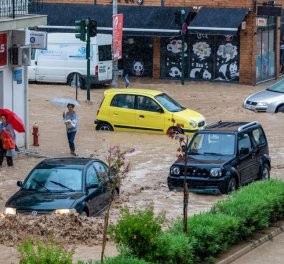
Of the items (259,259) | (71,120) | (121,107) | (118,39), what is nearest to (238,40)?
(118,39)

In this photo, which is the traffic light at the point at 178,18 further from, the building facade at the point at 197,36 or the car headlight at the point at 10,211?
the car headlight at the point at 10,211

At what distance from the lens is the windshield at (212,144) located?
23.2 metres

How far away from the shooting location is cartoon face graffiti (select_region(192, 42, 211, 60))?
46.2 meters

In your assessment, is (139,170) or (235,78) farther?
(235,78)

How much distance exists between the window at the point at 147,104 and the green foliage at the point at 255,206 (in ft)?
41.0

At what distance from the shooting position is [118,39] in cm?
3919

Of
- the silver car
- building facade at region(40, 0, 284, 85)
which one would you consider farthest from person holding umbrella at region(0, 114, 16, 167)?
building facade at region(40, 0, 284, 85)

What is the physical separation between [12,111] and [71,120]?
1.67 metres

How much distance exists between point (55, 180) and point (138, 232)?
6.32m

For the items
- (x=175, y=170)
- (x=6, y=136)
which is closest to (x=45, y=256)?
(x=175, y=170)

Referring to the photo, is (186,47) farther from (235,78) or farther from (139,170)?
(139,170)

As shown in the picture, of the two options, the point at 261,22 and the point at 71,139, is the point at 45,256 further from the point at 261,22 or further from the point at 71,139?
the point at 261,22

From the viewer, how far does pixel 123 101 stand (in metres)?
31.7

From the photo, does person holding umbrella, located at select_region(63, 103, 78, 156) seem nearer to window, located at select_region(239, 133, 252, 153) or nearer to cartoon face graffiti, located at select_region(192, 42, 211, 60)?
window, located at select_region(239, 133, 252, 153)
